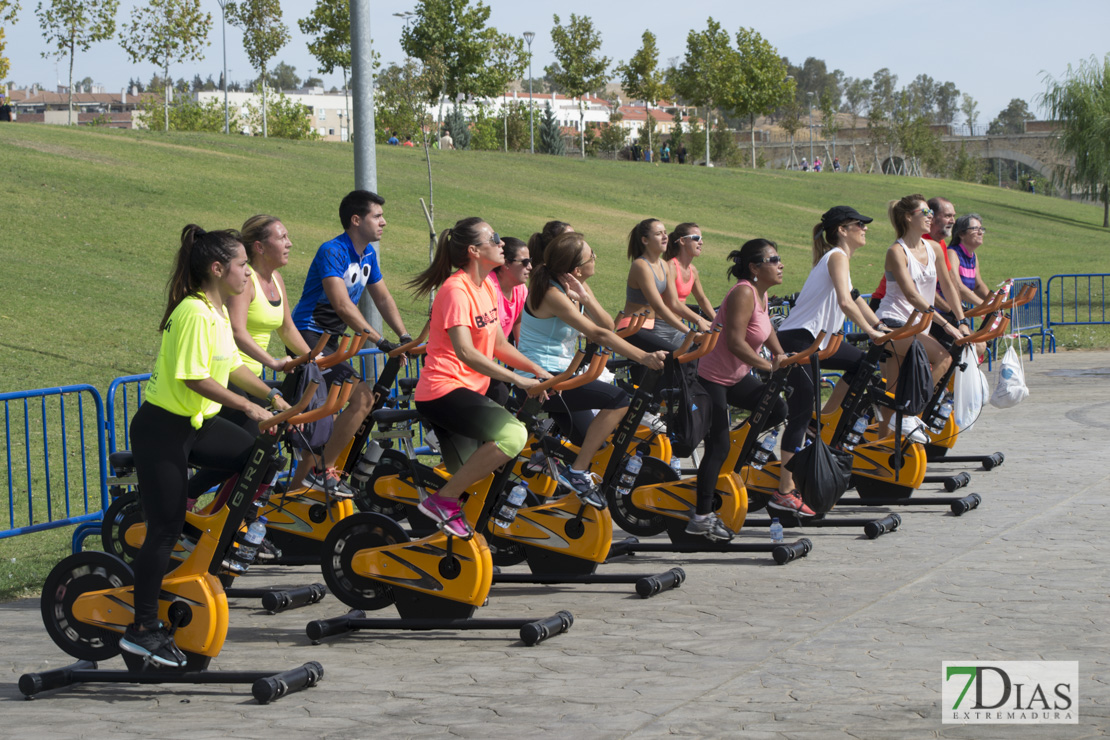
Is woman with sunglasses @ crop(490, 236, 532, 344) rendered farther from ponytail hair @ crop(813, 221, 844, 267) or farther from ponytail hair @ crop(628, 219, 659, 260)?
ponytail hair @ crop(813, 221, 844, 267)

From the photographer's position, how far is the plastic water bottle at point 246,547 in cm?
536

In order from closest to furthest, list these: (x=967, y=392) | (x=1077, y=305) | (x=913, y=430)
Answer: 1. (x=913, y=430)
2. (x=967, y=392)
3. (x=1077, y=305)

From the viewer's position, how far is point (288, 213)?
93.1ft

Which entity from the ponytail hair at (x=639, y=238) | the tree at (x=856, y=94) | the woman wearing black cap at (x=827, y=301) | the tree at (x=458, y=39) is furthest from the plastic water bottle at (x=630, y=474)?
the tree at (x=856, y=94)

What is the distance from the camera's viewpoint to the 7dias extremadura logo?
167 inches

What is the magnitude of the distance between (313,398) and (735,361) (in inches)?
97.8

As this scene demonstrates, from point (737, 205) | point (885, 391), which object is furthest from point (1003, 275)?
point (885, 391)

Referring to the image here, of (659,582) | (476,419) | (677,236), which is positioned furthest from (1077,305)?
(476,419)

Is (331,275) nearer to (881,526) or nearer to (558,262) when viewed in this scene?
(558,262)

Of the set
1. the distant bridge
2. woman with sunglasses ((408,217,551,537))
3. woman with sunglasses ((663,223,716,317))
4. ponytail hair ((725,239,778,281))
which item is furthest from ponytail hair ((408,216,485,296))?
the distant bridge

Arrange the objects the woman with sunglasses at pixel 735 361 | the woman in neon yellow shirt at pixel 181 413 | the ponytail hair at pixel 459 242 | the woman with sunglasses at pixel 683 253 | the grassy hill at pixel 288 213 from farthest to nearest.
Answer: the grassy hill at pixel 288 213, the woman with sunglasses at pixel 683 253, the woman with sunglasses at pixel 735 361, the ponytail hair at pixel 459 242, the woman in neon yellow shirt at pixel 181 413

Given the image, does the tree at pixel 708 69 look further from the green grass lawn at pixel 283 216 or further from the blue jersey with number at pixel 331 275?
Result: the blue jersey with number at pixel 331 275

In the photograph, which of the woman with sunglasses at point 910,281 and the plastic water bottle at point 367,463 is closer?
the plastic water bottle at point 367,463

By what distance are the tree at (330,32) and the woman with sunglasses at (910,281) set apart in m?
39.9
